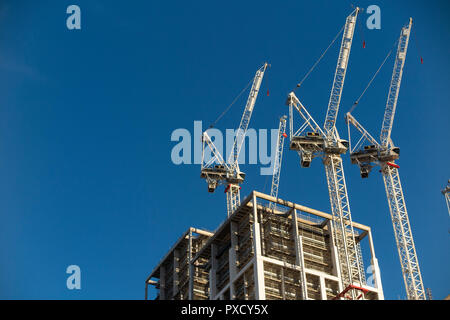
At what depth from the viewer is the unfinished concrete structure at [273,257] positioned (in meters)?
143

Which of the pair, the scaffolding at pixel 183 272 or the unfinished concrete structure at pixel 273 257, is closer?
the unfinished concrete structure at pixel 273 257

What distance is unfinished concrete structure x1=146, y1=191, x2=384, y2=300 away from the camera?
14312cm

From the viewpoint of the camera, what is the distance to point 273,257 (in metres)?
146

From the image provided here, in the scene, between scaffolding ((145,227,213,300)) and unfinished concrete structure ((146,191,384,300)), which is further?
scaffolding ((145,227,213,300))

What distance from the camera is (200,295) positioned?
16688cm

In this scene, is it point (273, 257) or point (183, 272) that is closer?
point (273, 257)
